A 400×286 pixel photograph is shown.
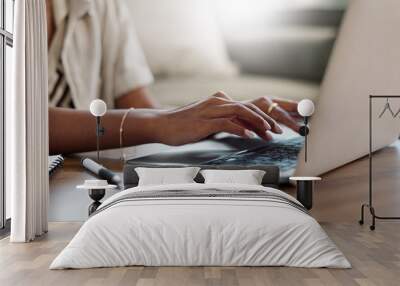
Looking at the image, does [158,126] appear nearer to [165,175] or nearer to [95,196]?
[165,175]

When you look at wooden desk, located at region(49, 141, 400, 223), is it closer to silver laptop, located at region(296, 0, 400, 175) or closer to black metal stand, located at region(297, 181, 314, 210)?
silver laptop, located at region(296, 0, 400, 175)

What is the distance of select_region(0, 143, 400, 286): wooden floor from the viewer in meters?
4.32

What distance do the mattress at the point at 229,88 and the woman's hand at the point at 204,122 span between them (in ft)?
0.39

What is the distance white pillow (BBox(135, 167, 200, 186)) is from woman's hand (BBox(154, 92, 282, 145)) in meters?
0.55

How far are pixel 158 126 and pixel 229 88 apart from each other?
1013mm

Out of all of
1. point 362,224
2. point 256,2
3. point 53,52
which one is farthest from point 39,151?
point 362,224

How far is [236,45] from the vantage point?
788cm

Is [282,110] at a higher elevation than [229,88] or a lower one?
lower

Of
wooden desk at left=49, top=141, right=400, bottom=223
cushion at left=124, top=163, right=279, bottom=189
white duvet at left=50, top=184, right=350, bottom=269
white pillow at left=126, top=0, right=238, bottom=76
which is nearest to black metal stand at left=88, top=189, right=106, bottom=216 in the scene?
cushion at left=124, top=163, right=279, bottom=189

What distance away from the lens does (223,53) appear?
25.9 ft

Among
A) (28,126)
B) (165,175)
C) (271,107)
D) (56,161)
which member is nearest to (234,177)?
(165,175)

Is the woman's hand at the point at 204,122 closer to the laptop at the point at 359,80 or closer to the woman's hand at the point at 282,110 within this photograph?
the woman's hand at the point at 282,110

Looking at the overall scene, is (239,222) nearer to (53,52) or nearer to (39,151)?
(39,151)

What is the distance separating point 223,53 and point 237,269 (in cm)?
380
